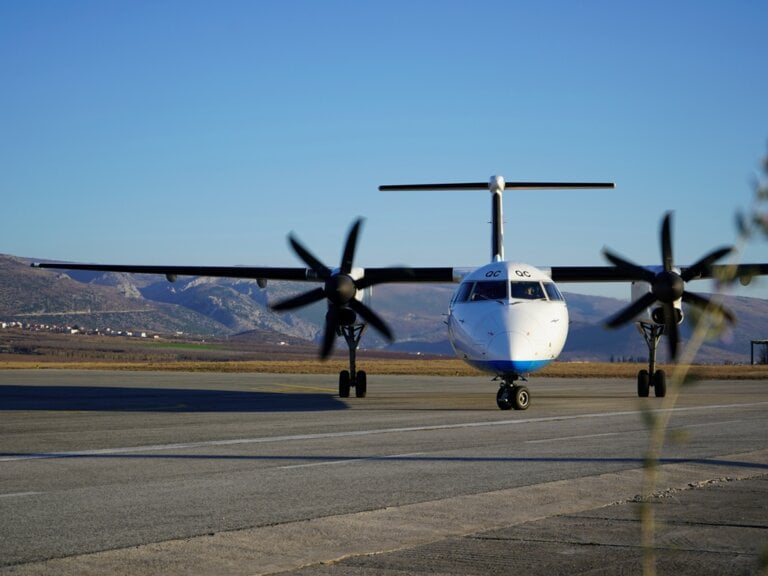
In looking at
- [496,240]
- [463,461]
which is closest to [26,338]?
[496,240]

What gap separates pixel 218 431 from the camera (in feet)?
57.7

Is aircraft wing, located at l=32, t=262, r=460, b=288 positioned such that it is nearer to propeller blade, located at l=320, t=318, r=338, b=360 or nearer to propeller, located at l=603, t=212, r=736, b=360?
propeller blade, located at l=320, t=318, r=338, b=360

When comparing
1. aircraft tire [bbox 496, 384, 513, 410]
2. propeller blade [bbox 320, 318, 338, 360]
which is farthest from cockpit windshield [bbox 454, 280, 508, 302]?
propeller blade [bbox 320, 318, 338, 360]

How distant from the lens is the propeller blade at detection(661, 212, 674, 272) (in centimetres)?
2887

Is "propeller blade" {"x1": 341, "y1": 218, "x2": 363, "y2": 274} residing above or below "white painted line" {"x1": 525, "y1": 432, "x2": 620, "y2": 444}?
above

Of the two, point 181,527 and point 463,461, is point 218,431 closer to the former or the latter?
point 463,461

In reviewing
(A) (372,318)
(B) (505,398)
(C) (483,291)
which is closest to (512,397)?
(B) (505,398)

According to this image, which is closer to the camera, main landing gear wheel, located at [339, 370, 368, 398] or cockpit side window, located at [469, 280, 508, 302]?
cockpit side window, located at [469, 280, 508, 302]

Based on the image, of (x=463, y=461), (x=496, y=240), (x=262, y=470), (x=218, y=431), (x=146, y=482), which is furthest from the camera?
(x=496, y=240)

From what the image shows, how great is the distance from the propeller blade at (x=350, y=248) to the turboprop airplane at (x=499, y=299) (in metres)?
0.03

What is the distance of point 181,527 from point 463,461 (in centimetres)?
551

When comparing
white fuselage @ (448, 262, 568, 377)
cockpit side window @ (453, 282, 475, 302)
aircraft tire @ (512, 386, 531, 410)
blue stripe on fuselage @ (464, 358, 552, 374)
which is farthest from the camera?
cockpit side window @ (453, 282, 475, 302)

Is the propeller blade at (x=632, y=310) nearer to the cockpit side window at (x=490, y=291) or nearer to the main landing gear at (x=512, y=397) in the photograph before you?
the cockpit side window at (x=490, y=291)

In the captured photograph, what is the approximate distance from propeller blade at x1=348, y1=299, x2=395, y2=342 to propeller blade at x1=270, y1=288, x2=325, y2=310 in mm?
968
